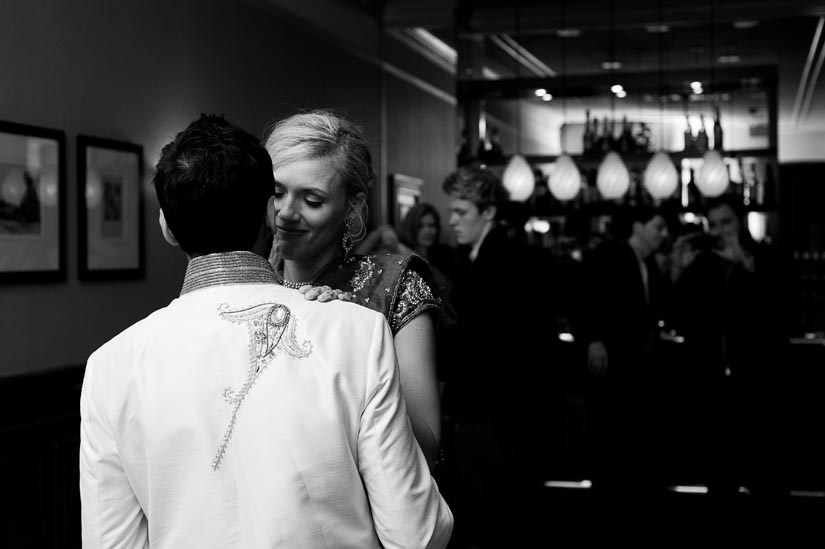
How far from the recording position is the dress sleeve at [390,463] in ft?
4.00

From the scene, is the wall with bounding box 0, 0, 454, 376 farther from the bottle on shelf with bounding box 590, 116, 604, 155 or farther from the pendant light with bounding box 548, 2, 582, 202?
the bottle on shelf with bounding box 590, 116, 604, 155

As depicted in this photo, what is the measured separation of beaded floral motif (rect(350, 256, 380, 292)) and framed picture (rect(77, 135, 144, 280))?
3175 mm

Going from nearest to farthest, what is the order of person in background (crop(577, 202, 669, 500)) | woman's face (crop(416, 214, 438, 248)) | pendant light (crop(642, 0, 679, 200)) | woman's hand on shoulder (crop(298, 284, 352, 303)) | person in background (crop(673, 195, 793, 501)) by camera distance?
woman's hand on shoulder (crop(298, 284, 352, 303)) < person in background (crop(577, 202, 669, 500)) < person in background (crop(673, 195, 793, 501)) < woman's face (crop(416, 214, 438, 248)) < pendant light (crop(642, 0, 679, 200))

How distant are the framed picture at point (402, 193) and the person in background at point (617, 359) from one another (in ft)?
11.6

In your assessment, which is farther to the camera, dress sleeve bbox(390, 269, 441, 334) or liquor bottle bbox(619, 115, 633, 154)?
liquor bottle bbox(619, 115, 633, 154)

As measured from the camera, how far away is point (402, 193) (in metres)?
8.99

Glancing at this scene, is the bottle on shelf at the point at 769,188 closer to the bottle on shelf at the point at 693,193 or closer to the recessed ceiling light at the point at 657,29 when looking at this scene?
the bottle on shelf at the point at 693,193

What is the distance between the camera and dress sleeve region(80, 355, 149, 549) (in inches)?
48.1

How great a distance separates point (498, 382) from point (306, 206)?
2.12 meters

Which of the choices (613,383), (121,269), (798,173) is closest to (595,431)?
(613,383)

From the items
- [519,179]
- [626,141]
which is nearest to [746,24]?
[626,141]

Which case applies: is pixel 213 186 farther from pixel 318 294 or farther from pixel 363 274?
pixel 363 274

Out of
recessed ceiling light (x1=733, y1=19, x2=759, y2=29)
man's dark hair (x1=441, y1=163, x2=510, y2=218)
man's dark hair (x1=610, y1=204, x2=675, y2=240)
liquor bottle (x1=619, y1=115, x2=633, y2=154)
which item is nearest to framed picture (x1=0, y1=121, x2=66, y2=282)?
man's dark hair (x1=441, y1=163, x2=510, y2=218)

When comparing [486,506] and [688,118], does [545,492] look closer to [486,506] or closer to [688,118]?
[486,506]
